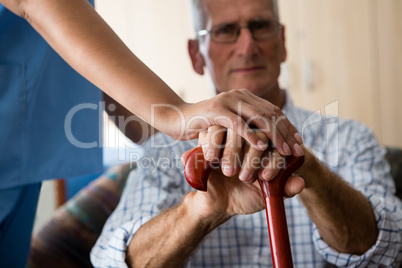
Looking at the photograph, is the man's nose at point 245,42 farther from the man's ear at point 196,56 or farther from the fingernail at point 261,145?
the fingernail at point 261,145

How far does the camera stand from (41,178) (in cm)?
80

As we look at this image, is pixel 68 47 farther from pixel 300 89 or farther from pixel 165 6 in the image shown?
pixel 300 89

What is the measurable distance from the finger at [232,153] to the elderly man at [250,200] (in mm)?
72

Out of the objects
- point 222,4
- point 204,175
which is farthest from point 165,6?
point 204,175

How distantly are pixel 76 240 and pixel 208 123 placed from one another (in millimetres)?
726

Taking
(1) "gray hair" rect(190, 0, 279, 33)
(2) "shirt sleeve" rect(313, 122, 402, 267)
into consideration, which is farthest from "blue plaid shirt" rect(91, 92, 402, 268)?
(1) "gray hair" rect(190, 0, 279, 33)

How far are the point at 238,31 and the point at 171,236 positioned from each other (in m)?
0.48

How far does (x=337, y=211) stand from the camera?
74 centimetres

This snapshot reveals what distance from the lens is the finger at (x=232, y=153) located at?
521mm

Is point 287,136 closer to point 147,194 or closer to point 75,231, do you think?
point 147,194

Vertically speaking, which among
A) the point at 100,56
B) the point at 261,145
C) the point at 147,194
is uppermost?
the point at 100,56

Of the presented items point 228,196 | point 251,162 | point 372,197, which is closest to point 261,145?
point 251,162

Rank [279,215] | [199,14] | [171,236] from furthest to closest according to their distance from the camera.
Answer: [199,14], [171,236], [279,215]

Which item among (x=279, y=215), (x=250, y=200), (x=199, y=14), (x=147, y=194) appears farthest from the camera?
(x=199, y=14)
